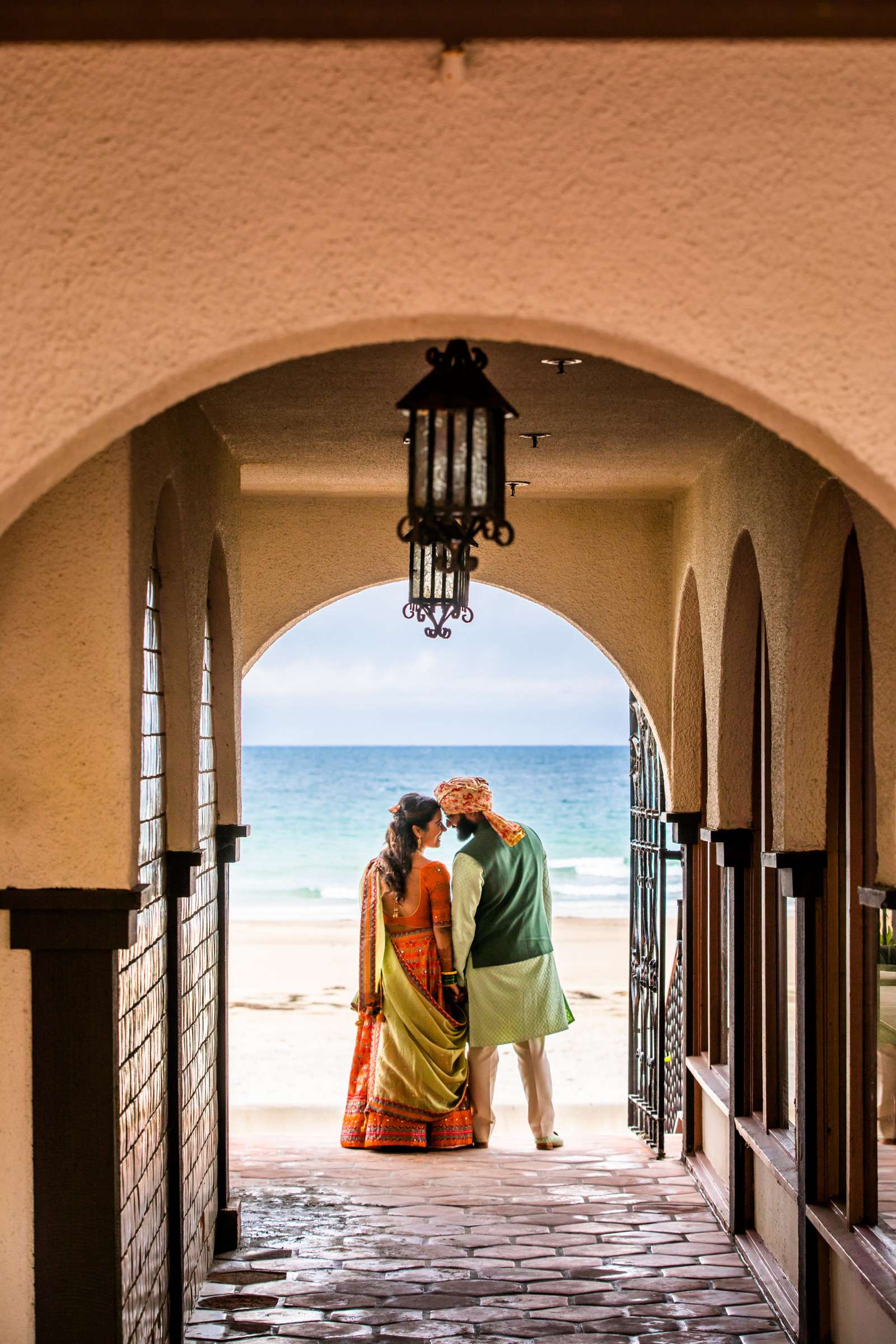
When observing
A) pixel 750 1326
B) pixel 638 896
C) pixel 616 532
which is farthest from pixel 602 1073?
pixel 750 1326

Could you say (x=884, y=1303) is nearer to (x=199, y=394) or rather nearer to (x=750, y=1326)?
(x=750, y=1326)

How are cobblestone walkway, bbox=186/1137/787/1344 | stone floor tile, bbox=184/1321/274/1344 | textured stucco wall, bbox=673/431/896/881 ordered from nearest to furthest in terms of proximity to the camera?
textured stucco wall, bbox=673/431/896/881, stone floor tile, bbox=184/1321/274/1344, cobblestone walkway, bbox=186/1137/787/1344

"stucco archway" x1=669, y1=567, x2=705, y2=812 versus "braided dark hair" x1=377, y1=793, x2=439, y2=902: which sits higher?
"stucco archway" x1=669, y1=567, x2=705, y2=812

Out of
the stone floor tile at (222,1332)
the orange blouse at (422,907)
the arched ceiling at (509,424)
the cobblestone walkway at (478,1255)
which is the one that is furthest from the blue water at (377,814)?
the stone floor tile at (222,1332)

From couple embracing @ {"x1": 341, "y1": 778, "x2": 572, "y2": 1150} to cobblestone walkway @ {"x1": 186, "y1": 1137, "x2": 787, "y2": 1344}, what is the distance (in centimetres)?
20

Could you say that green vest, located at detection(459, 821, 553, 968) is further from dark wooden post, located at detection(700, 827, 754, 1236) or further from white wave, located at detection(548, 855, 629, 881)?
white wave, located at detection(548, 855, 629, 881)

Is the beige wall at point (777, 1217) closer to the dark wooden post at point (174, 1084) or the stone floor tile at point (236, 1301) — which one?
the stone floor tile at point (236, 1301)

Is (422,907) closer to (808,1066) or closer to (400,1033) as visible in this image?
(400,1033)

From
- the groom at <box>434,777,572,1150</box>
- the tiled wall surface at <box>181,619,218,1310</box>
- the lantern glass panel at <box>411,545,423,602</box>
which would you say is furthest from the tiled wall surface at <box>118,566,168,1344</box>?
the groom at <box>434,777,572,1150</box>

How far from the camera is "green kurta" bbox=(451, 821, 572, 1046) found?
7.43m

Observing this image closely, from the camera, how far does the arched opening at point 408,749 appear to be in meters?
33.9

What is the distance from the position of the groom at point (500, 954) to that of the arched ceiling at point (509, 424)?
1.77 meters

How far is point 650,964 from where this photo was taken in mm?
7699

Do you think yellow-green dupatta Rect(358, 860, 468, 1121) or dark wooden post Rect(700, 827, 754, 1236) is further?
yellow-green dupatta Rect(358, 860, 468, 1121)
